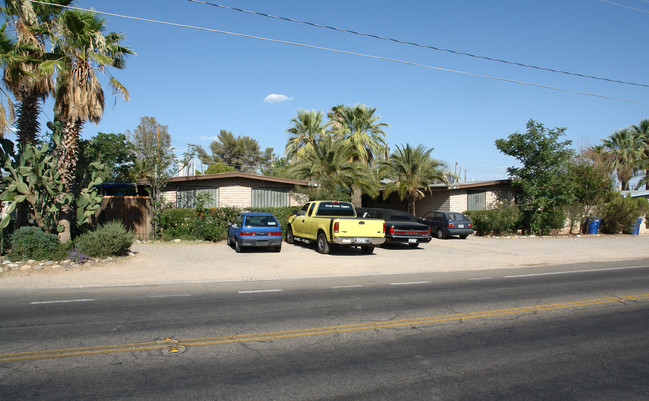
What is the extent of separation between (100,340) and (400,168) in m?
24.3

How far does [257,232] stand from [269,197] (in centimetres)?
800

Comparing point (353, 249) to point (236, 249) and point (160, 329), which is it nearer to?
point (236, 249)

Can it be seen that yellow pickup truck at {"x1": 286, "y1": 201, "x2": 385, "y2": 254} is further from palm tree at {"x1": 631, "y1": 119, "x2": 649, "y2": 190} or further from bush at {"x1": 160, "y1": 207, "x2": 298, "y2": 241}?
palm tree at {"x1": 631, "y1": 119, "x2": 649, "y2": 190}

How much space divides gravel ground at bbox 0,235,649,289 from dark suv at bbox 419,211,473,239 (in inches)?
86.3

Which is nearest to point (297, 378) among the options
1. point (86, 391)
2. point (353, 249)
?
point (86, 391)

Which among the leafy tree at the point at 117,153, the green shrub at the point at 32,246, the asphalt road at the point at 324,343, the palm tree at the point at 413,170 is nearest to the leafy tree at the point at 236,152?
the leafy tree at the point at 117,153

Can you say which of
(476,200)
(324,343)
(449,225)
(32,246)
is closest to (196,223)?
(32,246)

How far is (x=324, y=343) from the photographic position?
6105 millimetres

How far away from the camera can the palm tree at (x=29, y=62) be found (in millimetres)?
14820

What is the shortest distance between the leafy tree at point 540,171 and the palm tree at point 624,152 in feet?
65.8

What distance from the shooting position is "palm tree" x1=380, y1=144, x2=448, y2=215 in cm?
2825

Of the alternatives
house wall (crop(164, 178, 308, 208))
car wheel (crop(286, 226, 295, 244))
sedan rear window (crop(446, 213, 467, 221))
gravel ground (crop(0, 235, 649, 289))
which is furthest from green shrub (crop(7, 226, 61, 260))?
sedan rear window (crop(446, 213, 467, 221))

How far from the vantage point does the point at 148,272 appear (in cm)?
1292

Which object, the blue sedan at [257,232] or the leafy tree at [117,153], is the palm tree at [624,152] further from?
the leafy tree at [117,153]
